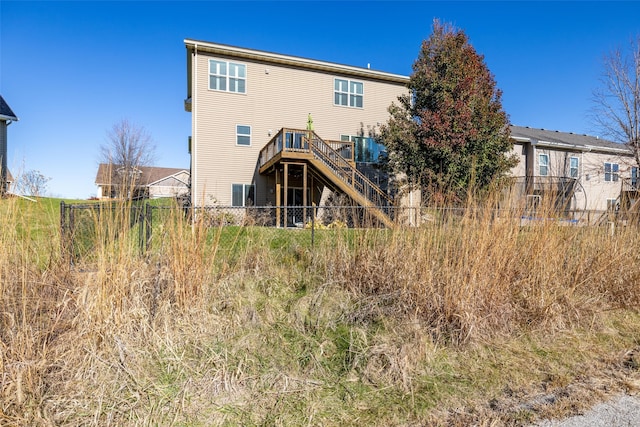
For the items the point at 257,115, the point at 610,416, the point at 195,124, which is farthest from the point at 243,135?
the point at 610,416

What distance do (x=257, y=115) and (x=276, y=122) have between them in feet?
3.05

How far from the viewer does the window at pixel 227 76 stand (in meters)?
14.1

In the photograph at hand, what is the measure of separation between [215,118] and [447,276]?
13.2 metres

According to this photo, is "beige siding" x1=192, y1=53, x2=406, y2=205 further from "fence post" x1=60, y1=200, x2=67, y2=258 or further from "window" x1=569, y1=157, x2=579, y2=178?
"window" x1=569, y1=157, x2=579, y2=178

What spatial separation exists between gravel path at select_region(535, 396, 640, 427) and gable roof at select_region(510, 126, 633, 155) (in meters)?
18.7

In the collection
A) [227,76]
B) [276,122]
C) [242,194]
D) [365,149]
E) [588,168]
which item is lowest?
[242,194]

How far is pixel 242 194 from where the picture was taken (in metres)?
14.7

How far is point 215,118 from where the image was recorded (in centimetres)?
1421

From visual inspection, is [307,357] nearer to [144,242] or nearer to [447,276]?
[447,276]

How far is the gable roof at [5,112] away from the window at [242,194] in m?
11.7

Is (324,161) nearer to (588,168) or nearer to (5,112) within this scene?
(5,112)

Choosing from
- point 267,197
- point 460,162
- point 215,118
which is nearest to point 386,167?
point 460,162

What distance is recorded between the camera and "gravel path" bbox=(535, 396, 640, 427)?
2.22 meters

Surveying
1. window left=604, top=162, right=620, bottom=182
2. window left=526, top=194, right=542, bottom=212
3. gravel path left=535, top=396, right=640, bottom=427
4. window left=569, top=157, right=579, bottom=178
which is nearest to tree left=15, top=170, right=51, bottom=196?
gravel path left=535, top=396, right=640, bottom=427
